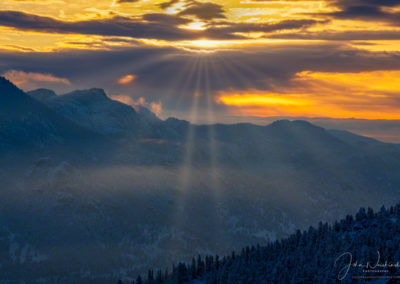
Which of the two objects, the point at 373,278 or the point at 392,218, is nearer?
the point at 373,278

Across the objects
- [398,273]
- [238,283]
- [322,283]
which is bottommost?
[238,283]

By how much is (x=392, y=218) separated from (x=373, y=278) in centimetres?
5037

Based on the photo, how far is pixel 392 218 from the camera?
19638cm

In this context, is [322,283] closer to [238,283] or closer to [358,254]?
[358,254]

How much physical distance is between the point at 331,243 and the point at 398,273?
48.7 m

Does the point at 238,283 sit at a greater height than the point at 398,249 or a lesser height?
lesser

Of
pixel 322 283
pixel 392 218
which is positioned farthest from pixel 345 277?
pixel 392 218

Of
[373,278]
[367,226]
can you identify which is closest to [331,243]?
[367,226]

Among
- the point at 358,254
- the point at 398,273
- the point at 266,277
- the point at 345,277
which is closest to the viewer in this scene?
the point at 398,273

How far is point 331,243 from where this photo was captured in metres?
198

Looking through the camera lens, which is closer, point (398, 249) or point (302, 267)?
point (398, 249)

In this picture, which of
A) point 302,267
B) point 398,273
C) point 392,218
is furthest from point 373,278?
point 392,218

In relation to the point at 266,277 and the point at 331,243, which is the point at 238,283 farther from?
the point at 331,243

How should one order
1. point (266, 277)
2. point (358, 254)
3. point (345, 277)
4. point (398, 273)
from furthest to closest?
point (266, 277) < point (358, 254) < point (345, 277) < point (398, 273)
